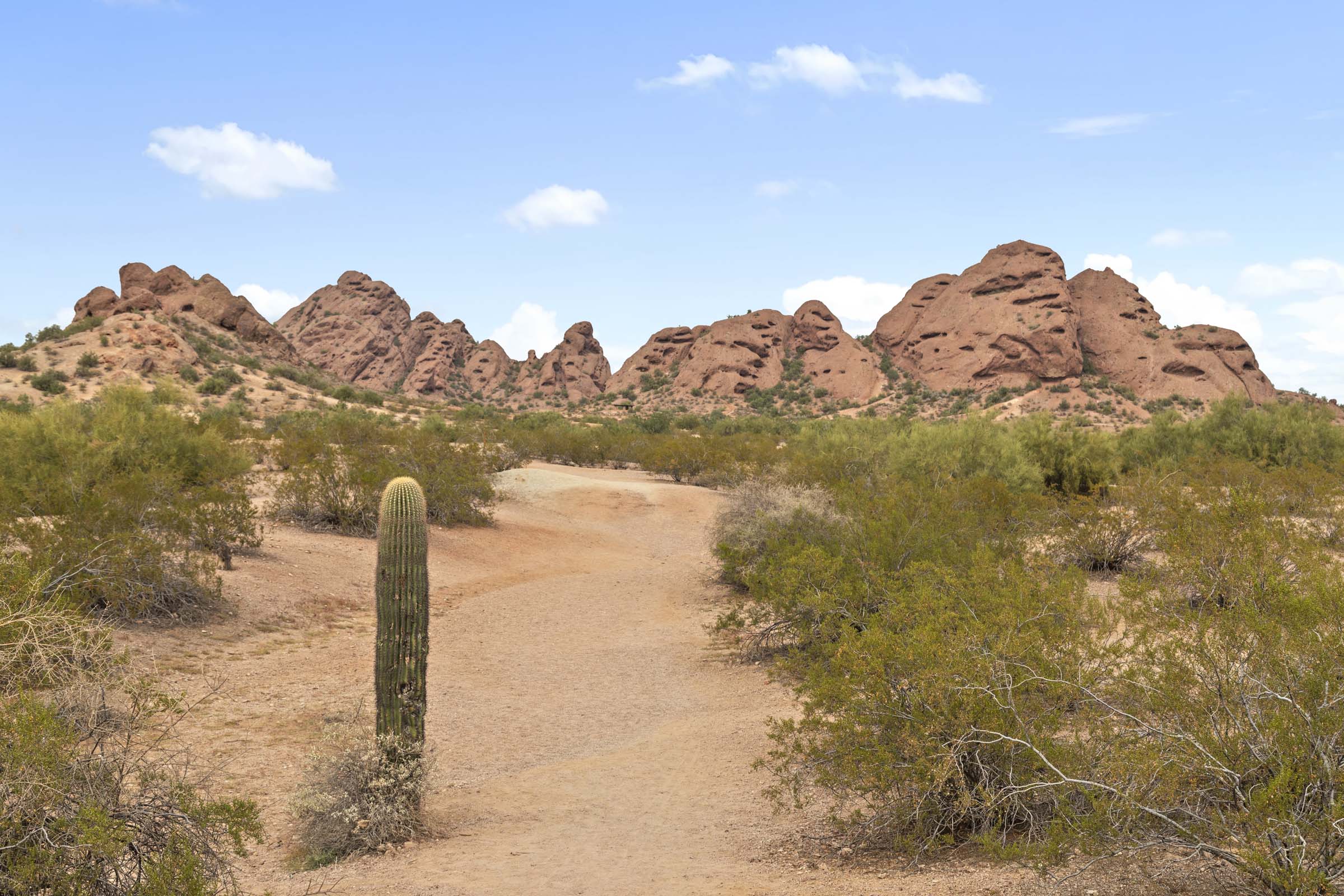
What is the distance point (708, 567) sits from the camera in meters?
21.0

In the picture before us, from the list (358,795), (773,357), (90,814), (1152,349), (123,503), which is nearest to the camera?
(90,814)

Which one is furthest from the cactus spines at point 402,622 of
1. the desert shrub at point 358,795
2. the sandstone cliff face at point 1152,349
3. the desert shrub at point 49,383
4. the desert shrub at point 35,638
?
the sandstone cliff face at point 1152,349

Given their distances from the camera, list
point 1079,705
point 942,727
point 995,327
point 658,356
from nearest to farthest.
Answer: point 942,727
point 1079,705
point 995,327
point 658,356

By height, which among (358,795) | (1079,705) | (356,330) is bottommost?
(358,795)

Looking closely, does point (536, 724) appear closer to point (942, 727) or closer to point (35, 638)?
point (942, 727)

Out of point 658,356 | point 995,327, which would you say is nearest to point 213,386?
point 658,356

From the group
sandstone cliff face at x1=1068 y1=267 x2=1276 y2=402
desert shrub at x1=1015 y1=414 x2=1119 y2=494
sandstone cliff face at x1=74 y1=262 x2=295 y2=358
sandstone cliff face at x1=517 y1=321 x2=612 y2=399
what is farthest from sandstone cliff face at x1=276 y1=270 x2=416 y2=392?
desert shrub at x1=1015 y1=414 x2=1119 y2=494

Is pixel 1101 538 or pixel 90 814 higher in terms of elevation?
pixel 1101 538

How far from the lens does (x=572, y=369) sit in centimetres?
12125

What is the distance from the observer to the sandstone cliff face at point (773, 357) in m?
88.3

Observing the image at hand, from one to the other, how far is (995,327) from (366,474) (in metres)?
72.2

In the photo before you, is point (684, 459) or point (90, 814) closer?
point (90, 814)

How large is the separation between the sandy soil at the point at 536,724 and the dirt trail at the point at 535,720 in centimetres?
3

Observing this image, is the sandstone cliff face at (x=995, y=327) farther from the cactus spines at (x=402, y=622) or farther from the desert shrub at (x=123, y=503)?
the cactus spines at (x=402, y=622)
